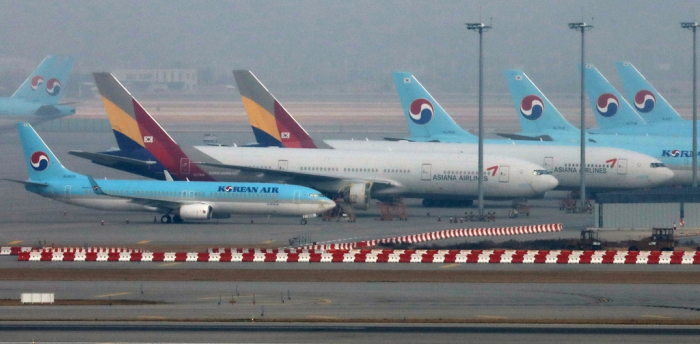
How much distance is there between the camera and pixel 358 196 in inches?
2140

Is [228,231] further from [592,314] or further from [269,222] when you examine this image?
[592,314]

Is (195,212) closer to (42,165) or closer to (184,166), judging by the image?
(184,166)

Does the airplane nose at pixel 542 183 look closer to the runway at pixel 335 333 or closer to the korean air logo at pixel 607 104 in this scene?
the runway at pixel 335 333

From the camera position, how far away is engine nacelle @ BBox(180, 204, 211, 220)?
49.6 m

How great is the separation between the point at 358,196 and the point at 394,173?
3.05 m

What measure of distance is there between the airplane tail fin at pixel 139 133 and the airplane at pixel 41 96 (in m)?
63.5

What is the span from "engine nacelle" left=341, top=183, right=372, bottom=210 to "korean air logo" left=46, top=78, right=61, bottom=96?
239 feet

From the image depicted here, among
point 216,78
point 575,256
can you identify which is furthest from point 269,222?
point 216,78

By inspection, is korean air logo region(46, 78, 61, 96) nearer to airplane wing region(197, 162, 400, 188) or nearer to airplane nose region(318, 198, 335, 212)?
airplane wing region(197, 162, 400, 188)

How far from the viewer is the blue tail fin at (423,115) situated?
72562 millimetres

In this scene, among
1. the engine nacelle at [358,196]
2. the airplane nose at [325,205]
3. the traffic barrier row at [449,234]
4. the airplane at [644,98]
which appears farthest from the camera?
the airplane at [644,98]

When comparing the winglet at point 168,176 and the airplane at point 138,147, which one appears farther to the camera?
the airplane at point 138,147

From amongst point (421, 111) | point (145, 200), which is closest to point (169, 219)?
point (145, 200)

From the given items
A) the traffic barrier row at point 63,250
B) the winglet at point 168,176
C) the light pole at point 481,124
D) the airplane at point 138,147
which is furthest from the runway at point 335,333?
the airplane at point 138,147
